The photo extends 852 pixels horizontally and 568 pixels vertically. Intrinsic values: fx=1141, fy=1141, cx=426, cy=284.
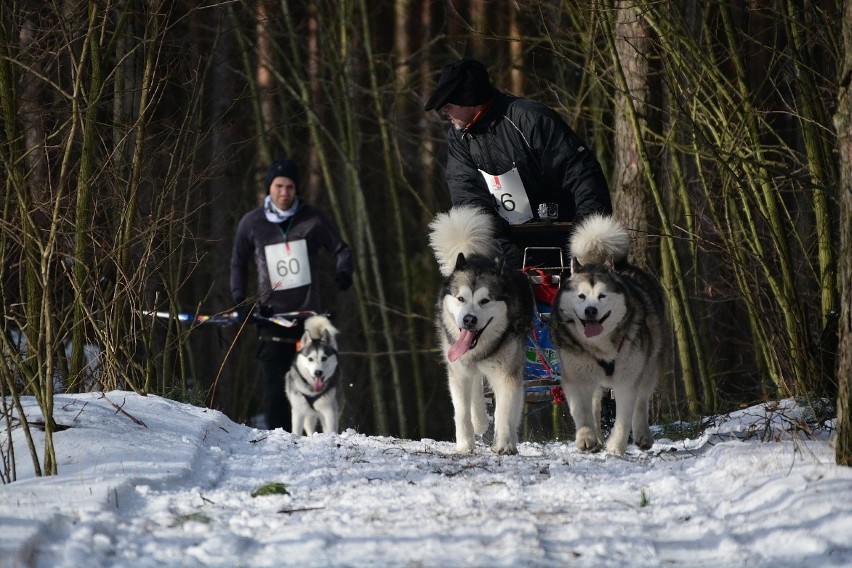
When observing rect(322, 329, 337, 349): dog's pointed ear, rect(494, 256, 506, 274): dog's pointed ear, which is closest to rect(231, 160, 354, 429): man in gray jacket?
rect(322, 329, 337, 349): dog's pointed ear

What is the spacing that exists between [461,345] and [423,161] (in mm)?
10690

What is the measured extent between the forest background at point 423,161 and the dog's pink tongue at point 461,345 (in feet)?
3.82

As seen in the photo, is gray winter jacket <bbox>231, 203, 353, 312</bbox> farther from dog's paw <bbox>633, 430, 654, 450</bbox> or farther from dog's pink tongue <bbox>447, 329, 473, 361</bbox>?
dog's paw <bbox>633, 430, 654, 450</bbox>

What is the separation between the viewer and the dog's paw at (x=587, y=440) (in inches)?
229

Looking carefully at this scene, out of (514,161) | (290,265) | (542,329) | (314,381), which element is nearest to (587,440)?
(542,329)

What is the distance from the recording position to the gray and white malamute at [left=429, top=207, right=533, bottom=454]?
5812 millimetres

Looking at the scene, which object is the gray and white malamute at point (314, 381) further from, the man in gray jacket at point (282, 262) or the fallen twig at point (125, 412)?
the fallen twig at point (125, 412)

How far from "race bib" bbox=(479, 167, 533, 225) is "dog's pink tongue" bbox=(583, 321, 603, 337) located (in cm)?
104

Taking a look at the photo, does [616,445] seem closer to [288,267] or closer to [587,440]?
[587,440]

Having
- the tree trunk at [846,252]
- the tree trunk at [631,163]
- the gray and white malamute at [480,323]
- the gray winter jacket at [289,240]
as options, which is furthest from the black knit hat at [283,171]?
the tree trunk at [846,252]

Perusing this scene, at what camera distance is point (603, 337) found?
5781 millimetres

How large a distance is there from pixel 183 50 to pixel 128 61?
0.71 m

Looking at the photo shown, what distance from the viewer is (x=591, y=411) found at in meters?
5.92

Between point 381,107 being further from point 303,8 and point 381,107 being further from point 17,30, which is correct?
point 17,30
